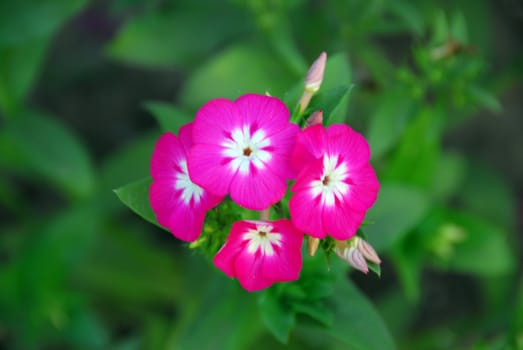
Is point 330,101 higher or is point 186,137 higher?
point 330,101

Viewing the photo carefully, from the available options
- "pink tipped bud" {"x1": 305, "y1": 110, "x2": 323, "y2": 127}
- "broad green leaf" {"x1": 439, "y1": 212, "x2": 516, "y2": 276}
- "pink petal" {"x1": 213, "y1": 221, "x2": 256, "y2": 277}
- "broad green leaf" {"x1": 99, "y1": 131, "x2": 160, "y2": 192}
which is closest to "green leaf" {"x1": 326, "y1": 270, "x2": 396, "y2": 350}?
"pink petal" {"x1": 213, "y1": 221, "x2": 256, "y2": 277}

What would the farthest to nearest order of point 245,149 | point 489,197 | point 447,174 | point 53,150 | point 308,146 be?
point 489,197 → point 447,174 → point 53,150 → point 245,149 → point 308,146

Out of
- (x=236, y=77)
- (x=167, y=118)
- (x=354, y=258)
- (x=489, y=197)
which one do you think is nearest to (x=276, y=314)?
(x=354, y=258)

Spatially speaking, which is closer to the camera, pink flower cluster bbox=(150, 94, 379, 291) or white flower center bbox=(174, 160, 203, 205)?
pink flower cluster bbox=(150, 94, 379, 291)

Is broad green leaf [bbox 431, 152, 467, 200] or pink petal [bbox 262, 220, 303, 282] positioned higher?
broad green leaf [bbox 431, 152, 467, 200]

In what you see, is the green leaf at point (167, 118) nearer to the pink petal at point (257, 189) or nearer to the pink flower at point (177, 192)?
the pink flower at point (177, 192)

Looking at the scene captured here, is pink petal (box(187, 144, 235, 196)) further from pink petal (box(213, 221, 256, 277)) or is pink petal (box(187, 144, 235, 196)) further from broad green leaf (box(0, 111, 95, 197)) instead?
broad green leaf (box(0, 111, 95, 197))

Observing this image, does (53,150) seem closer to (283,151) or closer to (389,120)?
(389,120)

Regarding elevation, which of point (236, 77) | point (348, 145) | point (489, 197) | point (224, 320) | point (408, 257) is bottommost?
point (224, 320)
